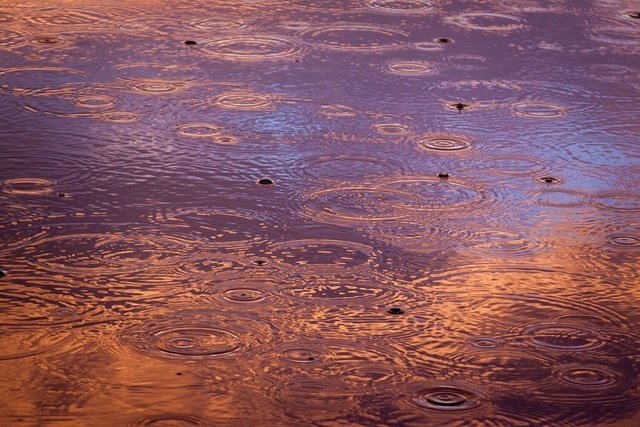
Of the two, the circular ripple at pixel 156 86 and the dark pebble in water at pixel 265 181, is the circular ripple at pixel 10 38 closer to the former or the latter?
the circular ripple at pixel 156 86

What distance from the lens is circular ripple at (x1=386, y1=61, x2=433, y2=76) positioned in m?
3.45

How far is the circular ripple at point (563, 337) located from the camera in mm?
2041

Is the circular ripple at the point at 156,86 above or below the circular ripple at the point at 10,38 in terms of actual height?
below

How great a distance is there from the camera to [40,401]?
1.80 m

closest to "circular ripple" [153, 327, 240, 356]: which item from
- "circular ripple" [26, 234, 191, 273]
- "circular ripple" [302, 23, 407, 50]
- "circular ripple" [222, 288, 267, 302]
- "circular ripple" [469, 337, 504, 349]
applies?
"circular ripple" [222, 288, 267, 302]

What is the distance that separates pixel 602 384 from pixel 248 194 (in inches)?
40.8

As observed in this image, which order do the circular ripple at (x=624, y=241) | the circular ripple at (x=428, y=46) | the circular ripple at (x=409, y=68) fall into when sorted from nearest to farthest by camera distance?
the circular ripple at (x=624, y=241) → the circular ripple at (x=409, y=68) → the circular ripple at (x=428, y=46)

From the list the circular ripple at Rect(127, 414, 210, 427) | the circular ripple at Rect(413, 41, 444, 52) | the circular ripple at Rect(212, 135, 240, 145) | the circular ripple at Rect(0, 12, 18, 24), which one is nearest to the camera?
the circular ripple at Rect(127, 414, 210, 427)

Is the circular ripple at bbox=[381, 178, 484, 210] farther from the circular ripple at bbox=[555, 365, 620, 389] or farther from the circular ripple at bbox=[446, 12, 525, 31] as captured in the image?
the circular ripple at bbox=[446, 12, 525, 31]

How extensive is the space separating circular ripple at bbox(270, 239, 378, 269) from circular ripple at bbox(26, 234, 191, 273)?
213mm

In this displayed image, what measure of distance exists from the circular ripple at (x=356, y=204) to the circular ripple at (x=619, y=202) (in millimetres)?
445

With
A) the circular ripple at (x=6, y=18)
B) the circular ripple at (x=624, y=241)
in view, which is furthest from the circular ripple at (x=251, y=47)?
the circular ripple at (x=624, y=241)

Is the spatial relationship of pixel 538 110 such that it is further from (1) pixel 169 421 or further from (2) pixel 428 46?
(1) pixel 169 421

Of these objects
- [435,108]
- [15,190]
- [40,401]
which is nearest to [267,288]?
[40,401]
